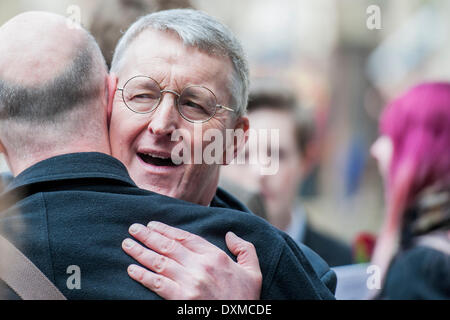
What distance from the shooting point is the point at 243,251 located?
1979 mm

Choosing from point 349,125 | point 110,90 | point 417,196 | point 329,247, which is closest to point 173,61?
point 110,90

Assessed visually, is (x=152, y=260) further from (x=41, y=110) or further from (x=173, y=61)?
(x=173, y=61)

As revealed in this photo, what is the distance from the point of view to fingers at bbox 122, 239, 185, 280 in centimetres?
188

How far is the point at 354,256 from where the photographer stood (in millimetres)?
4277

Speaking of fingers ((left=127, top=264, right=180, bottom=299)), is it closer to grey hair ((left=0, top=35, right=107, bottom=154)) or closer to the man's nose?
grey hair ((left=0, top=35, right=107, bottom=154))

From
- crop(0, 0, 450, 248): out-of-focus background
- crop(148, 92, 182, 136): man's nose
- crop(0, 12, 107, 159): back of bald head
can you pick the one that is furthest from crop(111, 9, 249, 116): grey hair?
crop(0, 0, 450, 248): out-of-focus background

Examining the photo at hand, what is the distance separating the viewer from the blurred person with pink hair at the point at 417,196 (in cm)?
304

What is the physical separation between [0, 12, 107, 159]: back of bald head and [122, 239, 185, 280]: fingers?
39 cm

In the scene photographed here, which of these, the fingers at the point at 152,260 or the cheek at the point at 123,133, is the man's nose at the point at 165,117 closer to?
the cheek at the point at 123,133

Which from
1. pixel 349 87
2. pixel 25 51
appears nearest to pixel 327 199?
pixel 349 87

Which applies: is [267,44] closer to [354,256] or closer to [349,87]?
[349,87]

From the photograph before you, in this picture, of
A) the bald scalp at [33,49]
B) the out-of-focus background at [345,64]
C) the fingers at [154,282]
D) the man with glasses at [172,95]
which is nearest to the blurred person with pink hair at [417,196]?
the man with glasses at [172,95]

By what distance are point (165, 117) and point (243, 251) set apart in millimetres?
633
